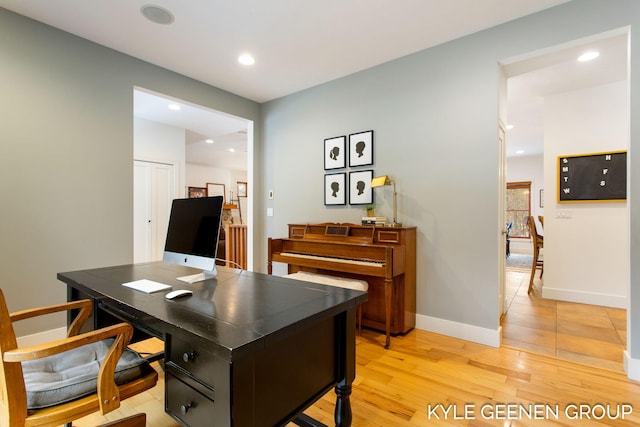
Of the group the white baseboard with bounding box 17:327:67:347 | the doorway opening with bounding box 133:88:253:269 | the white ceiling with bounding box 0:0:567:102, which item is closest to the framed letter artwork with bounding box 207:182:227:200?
the doorway opening with bounding box 133:88:253:269

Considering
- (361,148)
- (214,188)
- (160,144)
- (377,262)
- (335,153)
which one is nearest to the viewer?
(377,262)

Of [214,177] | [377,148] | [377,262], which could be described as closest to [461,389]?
[377,262]

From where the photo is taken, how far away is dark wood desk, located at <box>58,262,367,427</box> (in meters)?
0.92

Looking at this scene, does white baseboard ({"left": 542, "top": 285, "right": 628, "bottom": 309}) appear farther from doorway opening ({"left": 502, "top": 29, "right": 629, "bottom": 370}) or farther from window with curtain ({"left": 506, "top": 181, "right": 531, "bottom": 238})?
window with curtain ({"left": 506, "top": 181, "right": 531, "bottom": 238})

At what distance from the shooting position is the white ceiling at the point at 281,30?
2.32 m

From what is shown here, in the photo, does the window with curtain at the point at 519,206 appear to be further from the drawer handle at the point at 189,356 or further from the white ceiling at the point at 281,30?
the drawer handle at the point at 189,356

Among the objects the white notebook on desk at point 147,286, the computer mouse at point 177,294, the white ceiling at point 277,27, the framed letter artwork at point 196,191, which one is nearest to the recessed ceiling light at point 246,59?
the white ceiling at point 277,27

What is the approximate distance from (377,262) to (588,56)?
2.84 m

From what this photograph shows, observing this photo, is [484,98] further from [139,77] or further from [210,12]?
[139,77]

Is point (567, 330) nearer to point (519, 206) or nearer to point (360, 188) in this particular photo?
point (360, 188)

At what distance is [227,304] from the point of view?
1.24m

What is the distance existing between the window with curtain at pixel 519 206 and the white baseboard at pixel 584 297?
196 inches

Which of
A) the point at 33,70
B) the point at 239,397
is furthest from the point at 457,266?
the point at 33,70

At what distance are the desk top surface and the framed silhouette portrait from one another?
1.88m
